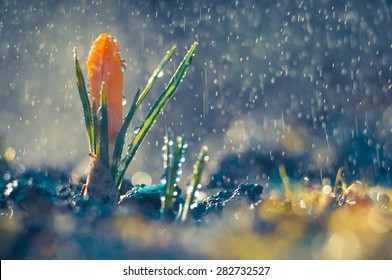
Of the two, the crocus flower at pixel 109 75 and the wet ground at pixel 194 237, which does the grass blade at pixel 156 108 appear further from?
the wet ground at pixel 194 237

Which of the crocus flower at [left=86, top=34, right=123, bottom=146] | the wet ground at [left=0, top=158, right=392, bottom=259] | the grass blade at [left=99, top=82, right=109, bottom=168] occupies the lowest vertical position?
the grass blade at [left=99, top=82, right=109, bottom=168]

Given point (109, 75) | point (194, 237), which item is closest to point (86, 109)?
point (109, 75)

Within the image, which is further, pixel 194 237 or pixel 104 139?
pixel 104 139

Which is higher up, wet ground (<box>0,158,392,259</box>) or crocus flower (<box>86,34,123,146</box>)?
crocus flower (<box>86,34,123,146</box>)

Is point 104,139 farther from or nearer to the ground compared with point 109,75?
nearer to the ground

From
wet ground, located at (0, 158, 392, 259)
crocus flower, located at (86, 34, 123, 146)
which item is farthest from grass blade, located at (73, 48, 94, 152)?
wet ground, located at (0, 158, 392, 259)

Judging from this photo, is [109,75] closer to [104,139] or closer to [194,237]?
[104,139]

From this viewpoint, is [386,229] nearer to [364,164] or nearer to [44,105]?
[364,164]

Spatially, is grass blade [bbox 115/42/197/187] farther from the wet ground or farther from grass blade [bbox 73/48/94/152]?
the wet ground

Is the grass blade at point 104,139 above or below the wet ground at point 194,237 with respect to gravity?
below

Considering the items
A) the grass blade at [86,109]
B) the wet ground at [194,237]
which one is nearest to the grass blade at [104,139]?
the grass blade at [86,109]
